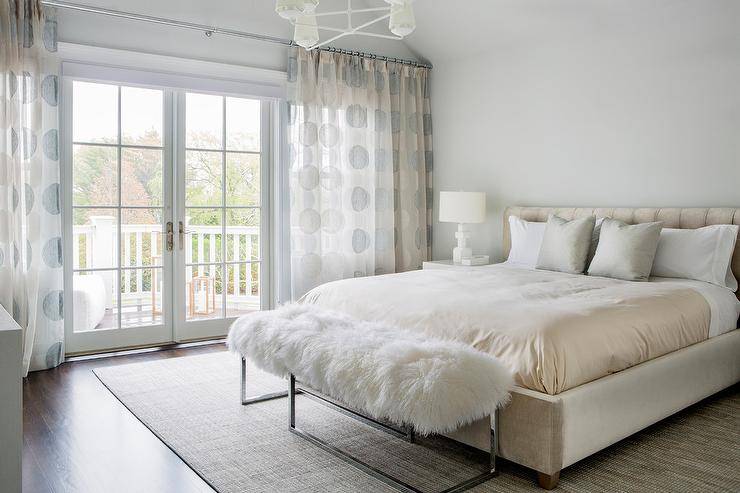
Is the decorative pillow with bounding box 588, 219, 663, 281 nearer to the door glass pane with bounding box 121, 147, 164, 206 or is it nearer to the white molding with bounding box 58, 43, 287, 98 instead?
the white molding with bounding box 58, 43, 287, 98

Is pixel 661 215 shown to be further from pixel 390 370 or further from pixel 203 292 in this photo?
pixel 203 292

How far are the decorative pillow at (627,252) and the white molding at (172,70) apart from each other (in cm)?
281

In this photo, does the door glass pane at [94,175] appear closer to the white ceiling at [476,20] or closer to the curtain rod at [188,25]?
the white ceiling at [476,20]

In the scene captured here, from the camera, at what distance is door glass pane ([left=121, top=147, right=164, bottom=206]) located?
15.1 ft

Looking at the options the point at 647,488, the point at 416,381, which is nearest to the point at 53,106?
the point at 416,381

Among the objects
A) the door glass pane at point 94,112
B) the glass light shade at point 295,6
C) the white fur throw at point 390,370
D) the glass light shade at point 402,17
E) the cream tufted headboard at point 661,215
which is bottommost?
the white fur throw at point 390,370

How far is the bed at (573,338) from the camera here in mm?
2412

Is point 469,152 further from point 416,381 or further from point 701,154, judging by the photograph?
point 416,381

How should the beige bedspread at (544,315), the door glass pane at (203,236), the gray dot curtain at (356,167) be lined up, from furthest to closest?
the gray dot curtain at (356,167), the door glass pane at (203,236), the beige bedspread at (544,315)

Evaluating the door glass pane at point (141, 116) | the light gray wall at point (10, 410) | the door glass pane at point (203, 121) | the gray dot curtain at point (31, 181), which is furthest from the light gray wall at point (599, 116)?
the light gray wall at point (10, 410)

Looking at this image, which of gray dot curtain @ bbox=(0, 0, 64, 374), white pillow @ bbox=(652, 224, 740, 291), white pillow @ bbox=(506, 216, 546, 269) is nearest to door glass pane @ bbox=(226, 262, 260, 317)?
gray dot curtain @ bbox=(0, 0, 64, 374)

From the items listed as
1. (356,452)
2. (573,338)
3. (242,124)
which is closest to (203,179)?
(242,124)

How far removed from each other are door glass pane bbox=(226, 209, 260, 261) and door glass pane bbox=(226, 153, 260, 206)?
9 cm

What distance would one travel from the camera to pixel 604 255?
Answer: 12.9ft
